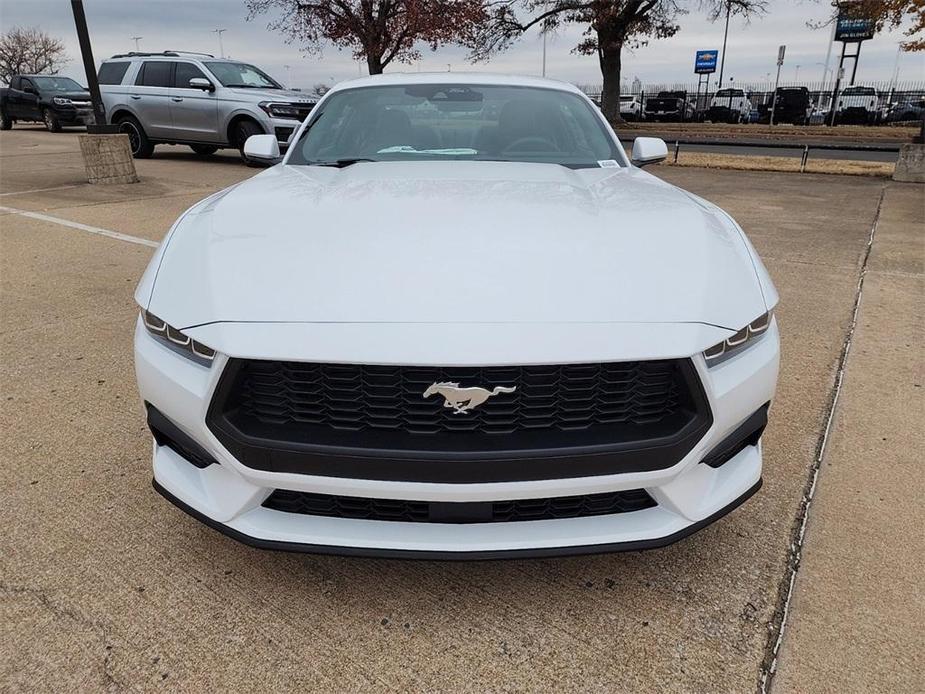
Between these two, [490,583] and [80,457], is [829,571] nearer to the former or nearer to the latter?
[490,583]

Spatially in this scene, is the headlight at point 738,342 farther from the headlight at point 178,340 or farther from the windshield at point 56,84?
the windshield at point 56,84

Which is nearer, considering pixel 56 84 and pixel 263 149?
pixel 263 149

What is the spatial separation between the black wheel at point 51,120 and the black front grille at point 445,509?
21989 mm

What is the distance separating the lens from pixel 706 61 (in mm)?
61938

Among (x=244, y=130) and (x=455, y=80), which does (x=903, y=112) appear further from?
(x=455, y=80)

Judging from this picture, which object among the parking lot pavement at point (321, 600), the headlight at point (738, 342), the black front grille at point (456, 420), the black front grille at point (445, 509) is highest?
the headlight at point (738, 342)

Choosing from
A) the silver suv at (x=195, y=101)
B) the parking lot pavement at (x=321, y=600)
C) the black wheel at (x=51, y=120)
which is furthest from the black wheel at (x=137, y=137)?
the parking lot pavement at (x=321, y=600)

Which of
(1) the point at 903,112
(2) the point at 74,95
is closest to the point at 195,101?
(2) the point at 74,95

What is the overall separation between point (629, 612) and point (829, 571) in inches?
26.8

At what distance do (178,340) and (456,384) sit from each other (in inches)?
30.9

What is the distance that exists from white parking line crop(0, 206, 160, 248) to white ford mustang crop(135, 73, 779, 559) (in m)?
4.76

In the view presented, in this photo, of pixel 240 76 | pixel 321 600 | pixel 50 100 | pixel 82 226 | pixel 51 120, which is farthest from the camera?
pixel 51 120

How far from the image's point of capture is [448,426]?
1.67 m

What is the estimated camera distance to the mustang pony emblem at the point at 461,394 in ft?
5.31
